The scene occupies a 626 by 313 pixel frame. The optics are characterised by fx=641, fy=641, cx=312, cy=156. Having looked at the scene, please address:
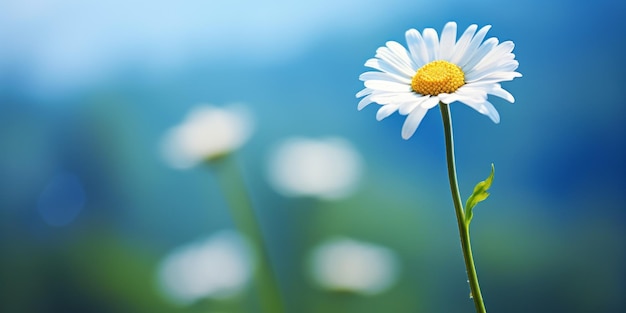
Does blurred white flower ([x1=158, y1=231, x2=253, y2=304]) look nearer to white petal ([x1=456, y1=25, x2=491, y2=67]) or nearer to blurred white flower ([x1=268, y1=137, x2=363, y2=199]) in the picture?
blurred white flower ([x1=268, y1=137, x2=363, y2=199])

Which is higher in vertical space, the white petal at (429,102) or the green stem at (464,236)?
the white petal at (429,102)

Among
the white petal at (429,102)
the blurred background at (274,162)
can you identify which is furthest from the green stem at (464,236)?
the blurred background at (274,162)

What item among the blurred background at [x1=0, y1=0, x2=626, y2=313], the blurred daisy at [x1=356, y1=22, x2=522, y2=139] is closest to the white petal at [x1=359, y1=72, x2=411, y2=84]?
the blurred daisy at [x1=356, y1=22, x2=522, y2=139]

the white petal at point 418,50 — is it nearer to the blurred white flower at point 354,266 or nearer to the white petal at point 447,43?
the white petal at point 447,43

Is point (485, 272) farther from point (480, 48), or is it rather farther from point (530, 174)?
point (480, 48)

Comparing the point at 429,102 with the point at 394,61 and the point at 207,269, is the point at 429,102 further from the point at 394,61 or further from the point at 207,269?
the point at 207,269

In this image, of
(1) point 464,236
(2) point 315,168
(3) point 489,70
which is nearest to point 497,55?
(3) point 489,70

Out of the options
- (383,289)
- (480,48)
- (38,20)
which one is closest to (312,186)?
(383,289)
